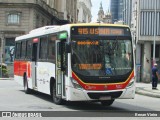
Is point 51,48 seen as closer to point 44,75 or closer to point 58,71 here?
point 58,71

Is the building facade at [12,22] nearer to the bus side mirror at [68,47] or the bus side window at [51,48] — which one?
→ the bus side window at [51,48]

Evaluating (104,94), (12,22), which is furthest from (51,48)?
(12,22)

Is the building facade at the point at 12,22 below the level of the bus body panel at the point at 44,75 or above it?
above

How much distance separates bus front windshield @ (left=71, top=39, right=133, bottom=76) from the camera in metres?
16.8

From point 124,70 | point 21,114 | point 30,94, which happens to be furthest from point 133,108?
point 30,94

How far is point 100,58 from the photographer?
16984mm

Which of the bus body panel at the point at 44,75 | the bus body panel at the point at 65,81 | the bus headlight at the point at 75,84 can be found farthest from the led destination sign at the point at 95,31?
the bus body panel at the point at 44,75

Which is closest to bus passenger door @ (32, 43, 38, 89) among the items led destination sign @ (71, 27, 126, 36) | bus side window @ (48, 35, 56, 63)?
bus side window @ (48, 35, 56, 63)

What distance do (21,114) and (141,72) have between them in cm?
3819

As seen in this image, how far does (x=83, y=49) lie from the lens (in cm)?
1698

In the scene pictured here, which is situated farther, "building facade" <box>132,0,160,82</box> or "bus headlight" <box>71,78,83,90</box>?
"building facade" <box>132,0,160,82</box>

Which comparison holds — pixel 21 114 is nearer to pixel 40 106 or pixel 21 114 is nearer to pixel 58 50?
pixel 40 106

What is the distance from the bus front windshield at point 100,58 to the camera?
16844 millimetres

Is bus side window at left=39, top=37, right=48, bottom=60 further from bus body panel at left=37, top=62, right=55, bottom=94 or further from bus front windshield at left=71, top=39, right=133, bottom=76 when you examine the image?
bus front windshield at left=71, top=39, right=133, bottom=76
